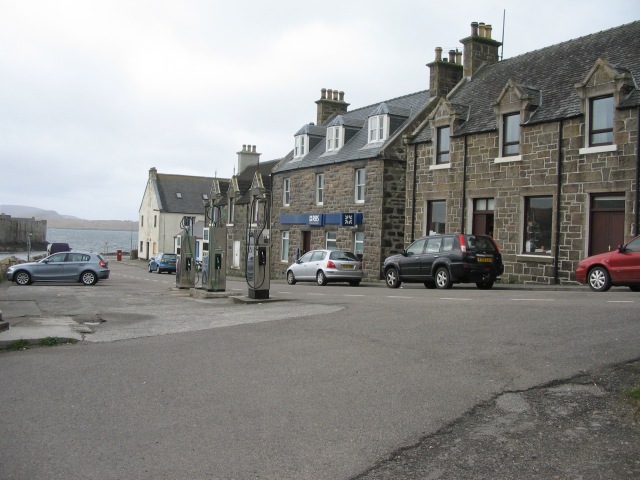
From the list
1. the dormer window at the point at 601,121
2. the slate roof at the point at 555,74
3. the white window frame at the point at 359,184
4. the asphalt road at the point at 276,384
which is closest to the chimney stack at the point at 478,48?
the slate roof at the point at 555,74

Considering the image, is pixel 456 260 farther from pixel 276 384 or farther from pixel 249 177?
pixel 249 177

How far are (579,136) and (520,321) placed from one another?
44.5 ft

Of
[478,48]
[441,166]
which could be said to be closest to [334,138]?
[478,48]

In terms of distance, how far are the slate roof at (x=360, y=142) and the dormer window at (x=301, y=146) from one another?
389mm

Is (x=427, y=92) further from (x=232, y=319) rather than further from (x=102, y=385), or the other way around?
(x=102, y=385)

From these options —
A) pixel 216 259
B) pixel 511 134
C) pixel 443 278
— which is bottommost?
pixel 443 278

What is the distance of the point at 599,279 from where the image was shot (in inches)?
719

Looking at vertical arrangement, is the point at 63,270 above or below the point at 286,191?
below

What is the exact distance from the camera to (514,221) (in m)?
24.9

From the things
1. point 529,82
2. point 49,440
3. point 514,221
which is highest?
point 529,82

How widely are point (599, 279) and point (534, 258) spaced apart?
222 inches

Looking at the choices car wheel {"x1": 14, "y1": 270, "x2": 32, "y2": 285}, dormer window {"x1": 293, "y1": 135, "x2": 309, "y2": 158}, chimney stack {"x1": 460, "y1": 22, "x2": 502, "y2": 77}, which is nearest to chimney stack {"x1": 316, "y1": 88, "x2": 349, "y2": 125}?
dormer window {"x1": 293, "y1": 135, "x2": 309, "y2": 158}

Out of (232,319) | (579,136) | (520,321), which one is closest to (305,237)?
(579,136)

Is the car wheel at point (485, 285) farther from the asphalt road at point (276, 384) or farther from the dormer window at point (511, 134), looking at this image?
the asphalt road at point (276, 384)
